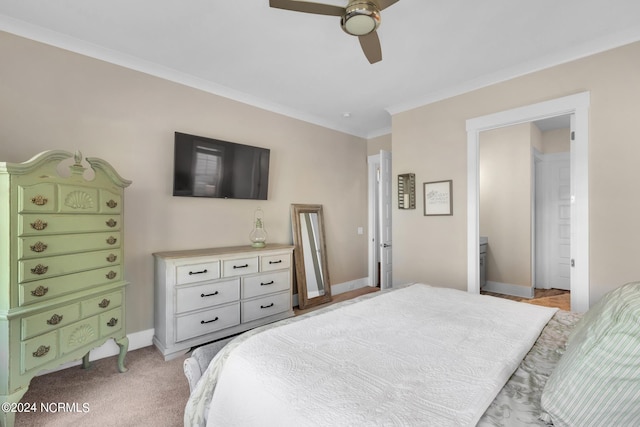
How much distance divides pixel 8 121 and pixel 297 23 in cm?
237

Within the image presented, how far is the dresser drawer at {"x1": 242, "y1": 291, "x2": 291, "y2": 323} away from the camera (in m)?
3.10

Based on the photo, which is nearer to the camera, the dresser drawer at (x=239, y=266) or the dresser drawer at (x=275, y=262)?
the dresser drawer at (x=239, y=266)

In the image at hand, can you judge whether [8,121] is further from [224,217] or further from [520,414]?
[520,414]

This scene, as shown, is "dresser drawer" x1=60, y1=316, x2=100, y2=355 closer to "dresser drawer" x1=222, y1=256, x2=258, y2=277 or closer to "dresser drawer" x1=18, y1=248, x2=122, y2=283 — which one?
"dresser drawer" x1=18, y1=248, x2=122, y2=283

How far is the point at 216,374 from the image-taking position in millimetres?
1305

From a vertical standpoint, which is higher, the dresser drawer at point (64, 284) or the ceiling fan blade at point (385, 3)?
the ceiling fan blade at point (385, 3)

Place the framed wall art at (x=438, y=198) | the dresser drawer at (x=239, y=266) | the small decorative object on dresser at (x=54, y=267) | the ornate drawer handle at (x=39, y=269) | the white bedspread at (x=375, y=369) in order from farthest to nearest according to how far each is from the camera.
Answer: the framed wall art at (x=438, y=198) < the dresser drawer at (x=239, y=266) < the ornate drawer handle at (x=39, y=269) < the small decorative object on dresser at (x=54, y=267) < the white bedspread at (x=375, y=369)

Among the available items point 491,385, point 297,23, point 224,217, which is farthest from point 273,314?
point 297,23

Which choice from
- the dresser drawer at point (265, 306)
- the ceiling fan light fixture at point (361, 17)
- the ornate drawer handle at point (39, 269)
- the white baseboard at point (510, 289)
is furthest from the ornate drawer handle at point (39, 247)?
the white baseboard at point (510, 289)

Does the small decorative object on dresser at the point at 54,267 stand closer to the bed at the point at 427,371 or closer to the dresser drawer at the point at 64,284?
the dresser drawer at the point at 64,284

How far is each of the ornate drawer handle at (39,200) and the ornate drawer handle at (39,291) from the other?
53cm

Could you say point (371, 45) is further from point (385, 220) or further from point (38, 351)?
point (38, 351)

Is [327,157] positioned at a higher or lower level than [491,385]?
higher

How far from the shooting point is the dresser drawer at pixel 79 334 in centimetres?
198
